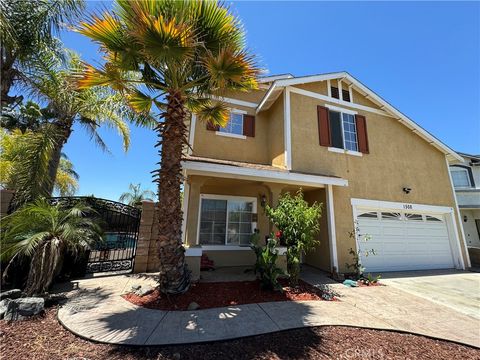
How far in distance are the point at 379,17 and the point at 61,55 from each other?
43.3 feet

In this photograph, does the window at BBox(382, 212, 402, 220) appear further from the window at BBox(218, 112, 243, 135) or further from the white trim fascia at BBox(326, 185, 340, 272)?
the window at BBox(218, 112, 243, 135)

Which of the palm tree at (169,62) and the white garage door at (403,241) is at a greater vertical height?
the palm tree at (169,62)

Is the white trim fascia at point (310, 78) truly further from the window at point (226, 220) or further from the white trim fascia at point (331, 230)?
the window at point (226, 220)

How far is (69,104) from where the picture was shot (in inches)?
371

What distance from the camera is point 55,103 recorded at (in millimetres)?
9203

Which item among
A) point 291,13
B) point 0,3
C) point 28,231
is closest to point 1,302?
point 28,231

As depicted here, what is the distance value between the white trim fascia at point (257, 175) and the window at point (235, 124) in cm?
360

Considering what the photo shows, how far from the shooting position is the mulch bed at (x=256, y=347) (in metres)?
3.26

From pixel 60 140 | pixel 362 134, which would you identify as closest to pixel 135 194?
pixel 60 140

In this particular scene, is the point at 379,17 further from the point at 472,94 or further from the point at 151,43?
the point at 151,43

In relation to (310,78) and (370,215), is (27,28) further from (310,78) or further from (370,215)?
(370,215)

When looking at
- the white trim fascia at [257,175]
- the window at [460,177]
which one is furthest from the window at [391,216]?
the window at [460,177]

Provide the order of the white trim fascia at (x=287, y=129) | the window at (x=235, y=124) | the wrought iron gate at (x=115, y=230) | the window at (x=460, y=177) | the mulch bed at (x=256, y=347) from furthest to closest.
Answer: the window at (x=460, y=177) < the window at (x=235, y=124) < the white trim fascia at (x=287, y=129) < the wrought iron gate at (x=115, y=230) < the mulch bed at (x=256, y=347)

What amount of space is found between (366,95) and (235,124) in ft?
23.2
